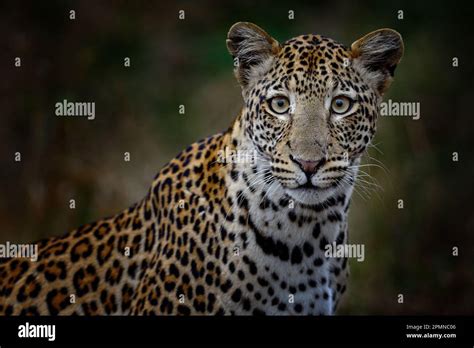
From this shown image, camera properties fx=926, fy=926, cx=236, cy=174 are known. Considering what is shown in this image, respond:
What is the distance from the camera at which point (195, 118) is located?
47.9ft

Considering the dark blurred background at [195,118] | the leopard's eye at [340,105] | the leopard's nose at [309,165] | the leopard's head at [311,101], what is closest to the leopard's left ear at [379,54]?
the leopard's head at [311,101]

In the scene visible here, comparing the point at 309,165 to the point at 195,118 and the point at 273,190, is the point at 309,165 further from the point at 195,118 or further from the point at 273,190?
the point at 195,118

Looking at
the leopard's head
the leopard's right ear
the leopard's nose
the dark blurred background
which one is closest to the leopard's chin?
the leopard's head

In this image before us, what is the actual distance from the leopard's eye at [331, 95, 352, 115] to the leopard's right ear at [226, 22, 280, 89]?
690 millimetres

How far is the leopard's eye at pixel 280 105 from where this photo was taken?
7.44 m

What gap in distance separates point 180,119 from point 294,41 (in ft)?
23.5

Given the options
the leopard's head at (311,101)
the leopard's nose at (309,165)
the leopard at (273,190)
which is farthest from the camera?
the leopard at (273,190)

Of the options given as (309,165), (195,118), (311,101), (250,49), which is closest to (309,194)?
(309,165)

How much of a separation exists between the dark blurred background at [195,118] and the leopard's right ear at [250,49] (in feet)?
14.4

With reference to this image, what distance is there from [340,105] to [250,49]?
3.04 feet

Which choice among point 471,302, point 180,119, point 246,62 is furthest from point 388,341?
point 180,119

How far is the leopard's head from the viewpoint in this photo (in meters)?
7.14

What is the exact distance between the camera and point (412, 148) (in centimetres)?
1272

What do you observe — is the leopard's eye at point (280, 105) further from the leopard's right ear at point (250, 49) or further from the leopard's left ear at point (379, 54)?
the leopard's left ear at point (379, 54)
